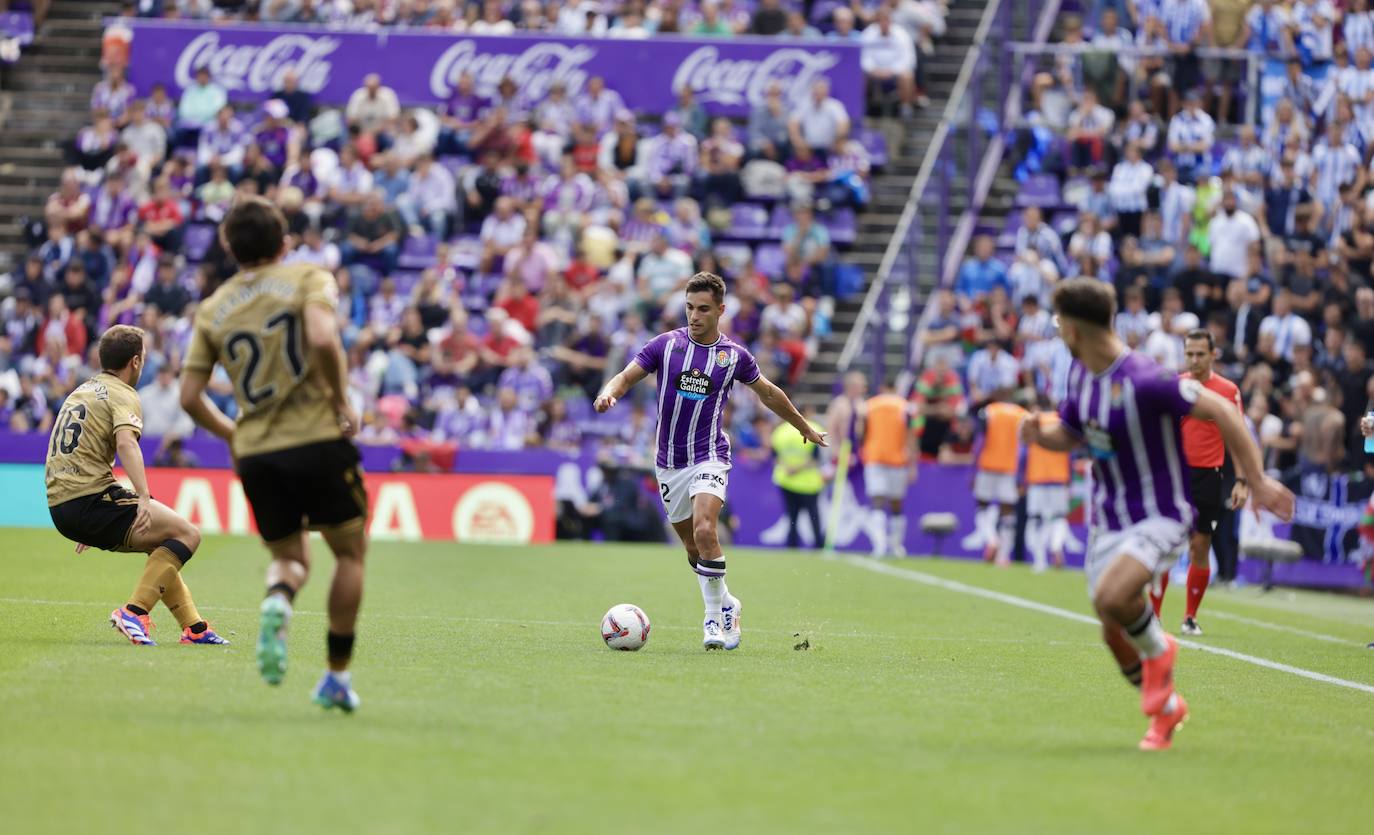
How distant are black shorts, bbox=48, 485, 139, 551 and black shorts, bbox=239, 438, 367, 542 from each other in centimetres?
322

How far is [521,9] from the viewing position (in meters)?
32.1

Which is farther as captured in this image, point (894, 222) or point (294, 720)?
point (894, 222)

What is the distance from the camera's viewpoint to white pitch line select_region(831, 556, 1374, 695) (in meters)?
11.8

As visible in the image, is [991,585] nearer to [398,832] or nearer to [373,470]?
[373,470]

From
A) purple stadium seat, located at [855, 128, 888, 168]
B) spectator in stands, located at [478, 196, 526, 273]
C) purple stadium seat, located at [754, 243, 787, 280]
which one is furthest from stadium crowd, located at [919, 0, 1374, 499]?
spectator in stands, located at [478, 196, 526, 273]

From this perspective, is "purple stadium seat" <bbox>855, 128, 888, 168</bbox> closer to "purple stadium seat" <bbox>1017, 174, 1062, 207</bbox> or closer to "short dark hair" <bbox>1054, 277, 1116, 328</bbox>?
"purple stadium seat" <bbox>1017, 174, 1062, 207</bbox>

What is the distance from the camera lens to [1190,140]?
27.6 metres

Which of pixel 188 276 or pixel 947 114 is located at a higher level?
pixel 947 114

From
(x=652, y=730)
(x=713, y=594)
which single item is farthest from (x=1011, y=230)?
(x=652, y=730)

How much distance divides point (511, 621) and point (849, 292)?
54.0 ft

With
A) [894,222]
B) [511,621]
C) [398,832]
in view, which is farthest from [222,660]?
Answer: [894,222]

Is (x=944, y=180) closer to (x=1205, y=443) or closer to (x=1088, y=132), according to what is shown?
(x=1088, y=132)

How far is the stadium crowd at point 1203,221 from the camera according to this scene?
76.0ft

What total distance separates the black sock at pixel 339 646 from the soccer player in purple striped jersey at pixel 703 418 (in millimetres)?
4117
